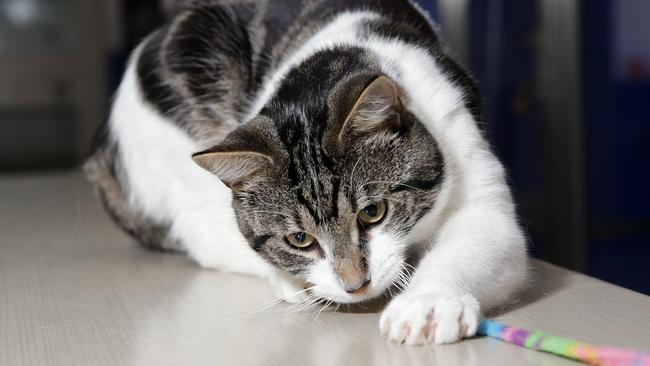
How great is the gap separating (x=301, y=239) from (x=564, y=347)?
0.48m

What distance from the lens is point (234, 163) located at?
4.30 feet

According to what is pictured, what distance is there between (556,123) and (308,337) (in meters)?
2.14

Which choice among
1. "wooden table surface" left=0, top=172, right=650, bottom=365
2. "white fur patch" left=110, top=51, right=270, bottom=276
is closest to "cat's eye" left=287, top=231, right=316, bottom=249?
"wooden table surface" left=0, top=172, right=650, bottom=365

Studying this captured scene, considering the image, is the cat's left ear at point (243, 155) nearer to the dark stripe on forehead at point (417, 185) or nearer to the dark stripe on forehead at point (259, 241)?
the dark stripe on forehead at point (259, 241)

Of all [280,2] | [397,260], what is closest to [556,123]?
[280,2]

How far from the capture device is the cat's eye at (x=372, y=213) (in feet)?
4.13

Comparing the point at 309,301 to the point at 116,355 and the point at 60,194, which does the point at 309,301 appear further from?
the point at 60,194

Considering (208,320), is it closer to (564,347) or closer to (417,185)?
(417,185)

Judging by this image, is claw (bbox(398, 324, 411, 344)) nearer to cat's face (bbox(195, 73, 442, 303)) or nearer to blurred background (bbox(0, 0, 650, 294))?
cat's face (bbox(195, 73, 442, 303))

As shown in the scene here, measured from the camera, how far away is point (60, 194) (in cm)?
300

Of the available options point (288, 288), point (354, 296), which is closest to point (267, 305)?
point (288, 288)

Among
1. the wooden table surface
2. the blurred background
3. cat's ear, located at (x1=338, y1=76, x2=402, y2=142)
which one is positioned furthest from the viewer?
the blurred background

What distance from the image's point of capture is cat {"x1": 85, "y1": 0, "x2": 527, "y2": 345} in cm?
124

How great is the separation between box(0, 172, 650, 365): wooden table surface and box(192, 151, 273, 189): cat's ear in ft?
0.71
